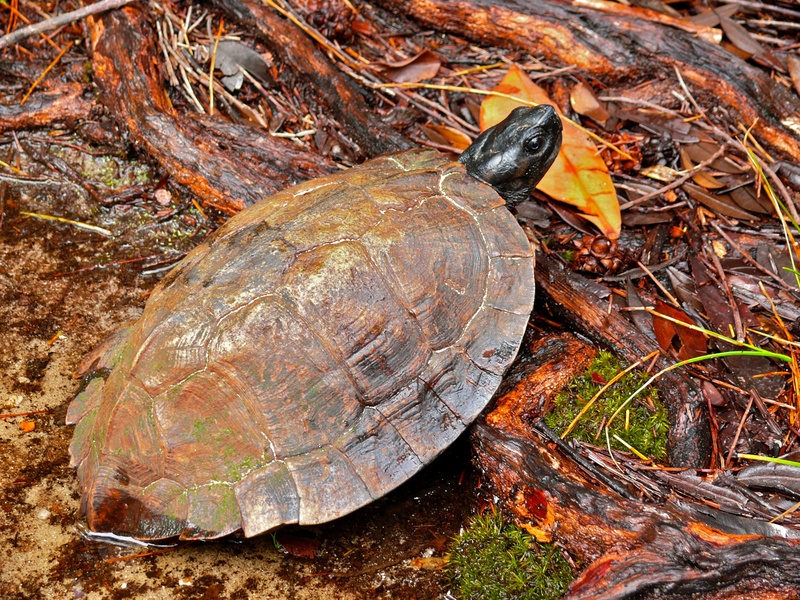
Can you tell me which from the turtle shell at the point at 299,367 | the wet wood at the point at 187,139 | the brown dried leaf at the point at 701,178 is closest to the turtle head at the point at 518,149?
the turtle shell at the point at 299,367

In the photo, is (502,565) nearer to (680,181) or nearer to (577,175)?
(577,175)

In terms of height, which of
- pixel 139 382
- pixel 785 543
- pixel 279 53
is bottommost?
pixel 785 543

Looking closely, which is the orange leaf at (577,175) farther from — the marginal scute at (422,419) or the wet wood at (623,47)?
the marginal scute at (422,419)

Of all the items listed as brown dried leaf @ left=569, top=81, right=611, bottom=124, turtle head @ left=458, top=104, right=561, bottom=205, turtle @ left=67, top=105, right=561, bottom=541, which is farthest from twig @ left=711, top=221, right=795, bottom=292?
turtle @ left=67, top=105, right=561, bottom=541

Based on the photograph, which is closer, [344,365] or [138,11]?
[344,365]

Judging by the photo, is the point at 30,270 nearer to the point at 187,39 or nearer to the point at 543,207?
the point at 187,39

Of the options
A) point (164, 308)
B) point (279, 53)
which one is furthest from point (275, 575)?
point (279, 53)
